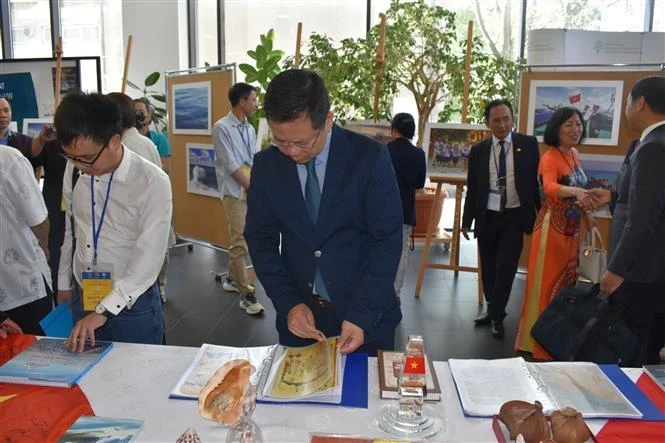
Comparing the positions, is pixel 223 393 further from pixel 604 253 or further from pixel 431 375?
pixel 604 253

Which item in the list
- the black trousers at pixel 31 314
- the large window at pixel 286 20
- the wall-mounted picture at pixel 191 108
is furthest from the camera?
the large window at pixel 286 20

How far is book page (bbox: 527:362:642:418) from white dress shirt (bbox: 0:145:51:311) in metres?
1.70

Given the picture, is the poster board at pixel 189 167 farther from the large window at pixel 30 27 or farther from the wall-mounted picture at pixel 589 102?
the large window at pixel 30 27

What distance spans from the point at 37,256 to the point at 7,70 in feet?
11.7

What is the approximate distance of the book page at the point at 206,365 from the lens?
136 centimetres

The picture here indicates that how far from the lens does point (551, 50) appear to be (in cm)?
530

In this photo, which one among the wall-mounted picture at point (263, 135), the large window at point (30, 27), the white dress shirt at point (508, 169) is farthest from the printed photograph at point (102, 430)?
the large window at point (30, 27)

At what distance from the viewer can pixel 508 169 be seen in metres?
3.61

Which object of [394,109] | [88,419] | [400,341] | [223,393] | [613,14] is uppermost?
[613,14]

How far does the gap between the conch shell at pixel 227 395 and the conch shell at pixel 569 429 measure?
0.60m

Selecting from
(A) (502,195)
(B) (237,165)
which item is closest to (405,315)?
(A) (502,195)

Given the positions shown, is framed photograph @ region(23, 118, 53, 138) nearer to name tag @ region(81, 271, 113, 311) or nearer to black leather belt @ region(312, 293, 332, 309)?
name tag @ region(81, 271, 113, 311)

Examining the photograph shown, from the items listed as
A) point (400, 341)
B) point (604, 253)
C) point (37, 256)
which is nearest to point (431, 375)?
point (37, 256)

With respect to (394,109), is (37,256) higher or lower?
lower
